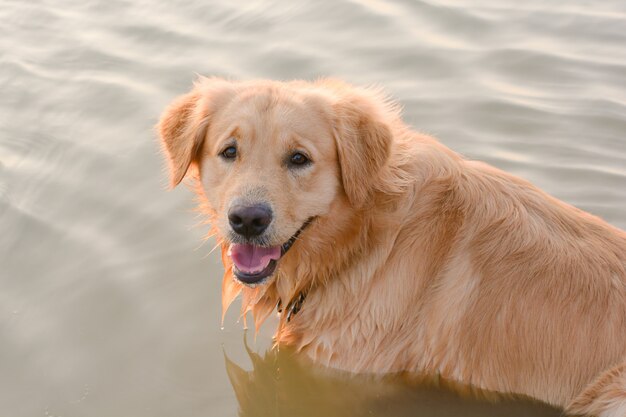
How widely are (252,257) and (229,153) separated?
596 mm

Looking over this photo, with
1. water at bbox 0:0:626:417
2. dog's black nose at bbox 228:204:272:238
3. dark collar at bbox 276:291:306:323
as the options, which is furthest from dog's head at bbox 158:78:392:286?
water at bbox 0:0:626:417

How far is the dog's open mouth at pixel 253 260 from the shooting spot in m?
5.00

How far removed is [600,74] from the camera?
856 centimetres

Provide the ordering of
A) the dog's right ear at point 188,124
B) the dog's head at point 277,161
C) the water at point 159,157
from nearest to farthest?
the dog's head at point 277,161 → the dog's right ear at point 188,124 → the water at point 159,157

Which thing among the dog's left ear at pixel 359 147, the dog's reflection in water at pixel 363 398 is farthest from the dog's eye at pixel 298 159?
the dog's reflection in water at pixel 363 398

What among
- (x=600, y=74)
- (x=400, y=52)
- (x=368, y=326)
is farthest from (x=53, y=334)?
(x=600, y=74)

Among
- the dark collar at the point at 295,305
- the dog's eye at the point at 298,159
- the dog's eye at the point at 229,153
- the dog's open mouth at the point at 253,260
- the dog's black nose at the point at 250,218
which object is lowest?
the dark collar at the point at 295,305

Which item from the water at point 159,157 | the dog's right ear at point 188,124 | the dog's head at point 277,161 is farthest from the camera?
the water at point 159,157

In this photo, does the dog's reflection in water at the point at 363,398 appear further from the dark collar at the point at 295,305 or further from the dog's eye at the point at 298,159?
the dog's eye at the point at 298,159

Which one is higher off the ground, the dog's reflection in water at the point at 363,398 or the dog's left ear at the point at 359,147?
the dog's left ear at the point at 359,147

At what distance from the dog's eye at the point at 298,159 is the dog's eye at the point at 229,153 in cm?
32

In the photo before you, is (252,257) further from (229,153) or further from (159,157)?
(159,157)

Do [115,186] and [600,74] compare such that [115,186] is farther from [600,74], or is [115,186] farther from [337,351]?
[600,74]

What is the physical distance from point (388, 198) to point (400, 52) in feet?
13.4
